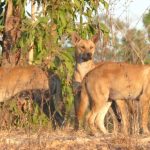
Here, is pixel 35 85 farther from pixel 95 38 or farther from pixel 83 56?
pixel 95 38

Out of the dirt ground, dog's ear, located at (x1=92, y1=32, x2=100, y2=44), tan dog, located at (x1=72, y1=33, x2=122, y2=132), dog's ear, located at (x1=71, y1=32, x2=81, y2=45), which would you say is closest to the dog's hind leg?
tan dog, located at (x1=72, y1=33, x2=122, y2=132)

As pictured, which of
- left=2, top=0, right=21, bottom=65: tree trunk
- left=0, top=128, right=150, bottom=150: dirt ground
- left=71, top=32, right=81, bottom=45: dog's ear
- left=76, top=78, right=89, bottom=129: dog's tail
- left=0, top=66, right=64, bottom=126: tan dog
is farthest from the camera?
left=2, top=0, right=21, bottom=65: tree trunk

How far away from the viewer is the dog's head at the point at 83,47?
35.8 feet

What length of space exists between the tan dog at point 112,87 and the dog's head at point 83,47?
3.04 feet

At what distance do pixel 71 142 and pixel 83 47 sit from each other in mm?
3444

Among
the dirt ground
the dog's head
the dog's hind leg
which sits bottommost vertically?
the dirt ground

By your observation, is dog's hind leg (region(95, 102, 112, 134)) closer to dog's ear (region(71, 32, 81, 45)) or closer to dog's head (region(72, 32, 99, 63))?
dog's head (region(72, 32, 99, 63))

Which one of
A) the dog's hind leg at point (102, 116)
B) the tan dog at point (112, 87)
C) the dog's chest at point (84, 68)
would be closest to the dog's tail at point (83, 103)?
the tan dog at point (112, 87)

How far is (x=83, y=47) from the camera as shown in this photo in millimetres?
10961

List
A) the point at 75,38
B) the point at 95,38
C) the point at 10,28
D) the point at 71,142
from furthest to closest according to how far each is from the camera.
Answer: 1. the point at 10,28
2. the point at 75,38
3. the point at 95,38
4. the point at 71,142

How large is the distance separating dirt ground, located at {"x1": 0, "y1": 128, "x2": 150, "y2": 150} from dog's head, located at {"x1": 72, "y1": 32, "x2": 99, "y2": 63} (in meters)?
2.81

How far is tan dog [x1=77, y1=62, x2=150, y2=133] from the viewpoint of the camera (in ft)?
31.6

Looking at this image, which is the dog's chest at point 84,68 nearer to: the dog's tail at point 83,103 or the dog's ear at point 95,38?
the dog's ear at point 95,38

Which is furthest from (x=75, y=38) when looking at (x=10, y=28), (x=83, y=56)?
(x=10, y=28)
